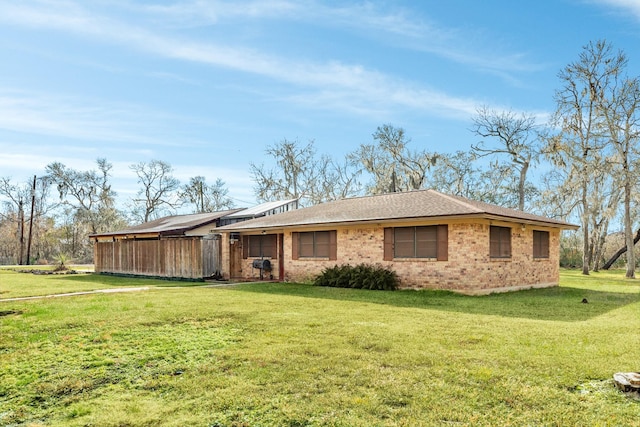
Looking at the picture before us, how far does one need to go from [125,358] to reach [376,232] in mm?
10719

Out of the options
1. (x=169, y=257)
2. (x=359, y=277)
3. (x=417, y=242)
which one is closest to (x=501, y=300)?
(x=417, y=242)

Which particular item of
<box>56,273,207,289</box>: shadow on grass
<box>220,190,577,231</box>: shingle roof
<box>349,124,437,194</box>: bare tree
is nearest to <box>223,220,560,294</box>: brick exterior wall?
<box>220,190,577,231</box>: shingle roof

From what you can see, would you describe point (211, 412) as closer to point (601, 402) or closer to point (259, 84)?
point (601, 402)

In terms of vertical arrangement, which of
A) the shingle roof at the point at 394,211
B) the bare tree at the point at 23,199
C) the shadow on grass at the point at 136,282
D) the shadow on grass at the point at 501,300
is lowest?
the shadow on grass at the point at 136,282

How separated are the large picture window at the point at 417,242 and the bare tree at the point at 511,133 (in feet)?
73.6

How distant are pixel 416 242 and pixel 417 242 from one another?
0.12 ft

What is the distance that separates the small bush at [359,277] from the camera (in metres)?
15.3

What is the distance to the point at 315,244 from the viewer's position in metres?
18.1

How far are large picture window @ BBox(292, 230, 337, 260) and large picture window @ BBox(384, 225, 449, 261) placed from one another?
2353mm

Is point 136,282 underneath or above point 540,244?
underneath

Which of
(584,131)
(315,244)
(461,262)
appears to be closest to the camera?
(461,262)

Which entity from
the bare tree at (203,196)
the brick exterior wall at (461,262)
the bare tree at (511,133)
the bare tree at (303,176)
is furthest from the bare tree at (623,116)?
the bare tree at (203,196)

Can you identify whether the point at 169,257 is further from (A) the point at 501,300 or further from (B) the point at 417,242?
(A) the point at 501,300

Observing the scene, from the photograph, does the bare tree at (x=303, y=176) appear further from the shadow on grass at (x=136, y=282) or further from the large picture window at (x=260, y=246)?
the large picture window at (x=260, y=246)
